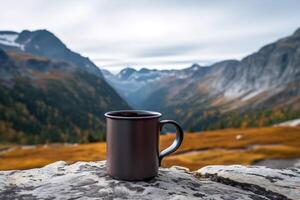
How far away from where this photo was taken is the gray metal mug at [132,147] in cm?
485

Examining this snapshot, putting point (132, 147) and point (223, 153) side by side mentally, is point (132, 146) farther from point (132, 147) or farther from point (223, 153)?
point (223, 153)

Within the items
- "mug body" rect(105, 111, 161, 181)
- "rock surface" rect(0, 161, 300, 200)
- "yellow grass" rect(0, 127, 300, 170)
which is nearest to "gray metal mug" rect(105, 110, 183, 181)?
"mug body" rect(105, 111, 161, 181)

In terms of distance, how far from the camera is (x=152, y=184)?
4801 mm

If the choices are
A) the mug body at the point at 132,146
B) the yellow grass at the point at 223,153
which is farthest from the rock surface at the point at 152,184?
the yellow grass at the point at 223,153

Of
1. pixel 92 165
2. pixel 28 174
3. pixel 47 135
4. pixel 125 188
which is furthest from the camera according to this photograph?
pixel 47 135

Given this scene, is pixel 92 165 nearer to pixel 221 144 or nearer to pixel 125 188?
pixel 125 188

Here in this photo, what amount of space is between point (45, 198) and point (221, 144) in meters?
62.2

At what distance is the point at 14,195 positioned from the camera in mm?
4418

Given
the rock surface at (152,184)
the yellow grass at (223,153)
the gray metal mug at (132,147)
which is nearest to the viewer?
the rock surface at (152,184)

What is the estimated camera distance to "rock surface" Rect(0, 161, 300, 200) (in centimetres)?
439

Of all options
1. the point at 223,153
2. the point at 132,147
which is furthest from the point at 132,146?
the point at 223,153

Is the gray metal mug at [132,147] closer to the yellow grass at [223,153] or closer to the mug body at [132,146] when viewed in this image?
the mug body at [132,146]

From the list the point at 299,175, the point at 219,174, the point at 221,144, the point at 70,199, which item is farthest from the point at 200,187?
the point at 221,144

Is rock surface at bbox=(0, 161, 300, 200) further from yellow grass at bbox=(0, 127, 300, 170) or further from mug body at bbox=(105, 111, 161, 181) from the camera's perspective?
yellow grass at bbox=(0, 127, 300, 170)
